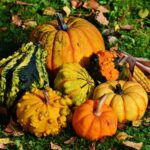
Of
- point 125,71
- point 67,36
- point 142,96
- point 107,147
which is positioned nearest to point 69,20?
point 67,36

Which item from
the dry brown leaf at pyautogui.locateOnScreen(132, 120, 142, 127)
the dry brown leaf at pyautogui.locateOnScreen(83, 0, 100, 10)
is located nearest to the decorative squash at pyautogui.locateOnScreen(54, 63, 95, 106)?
the dry brown leaf at pyautogui.locateOnScreen(132, 120, 142, 127)

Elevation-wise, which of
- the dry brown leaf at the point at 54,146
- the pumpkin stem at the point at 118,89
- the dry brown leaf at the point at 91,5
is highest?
the dry brown leaf at the point at 91,5

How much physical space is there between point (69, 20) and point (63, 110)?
1550mm

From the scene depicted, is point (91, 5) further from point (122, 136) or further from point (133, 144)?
point (133, 144)

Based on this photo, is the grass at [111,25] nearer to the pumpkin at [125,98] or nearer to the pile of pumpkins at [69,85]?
the pumpkin at [125,98]

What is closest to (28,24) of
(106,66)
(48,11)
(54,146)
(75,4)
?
(48,11)

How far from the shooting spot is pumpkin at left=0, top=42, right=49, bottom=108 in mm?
6129

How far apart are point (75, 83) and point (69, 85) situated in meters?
0.07

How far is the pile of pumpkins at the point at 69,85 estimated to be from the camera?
5.81 m

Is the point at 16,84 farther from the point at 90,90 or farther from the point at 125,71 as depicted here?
the point at 125,71

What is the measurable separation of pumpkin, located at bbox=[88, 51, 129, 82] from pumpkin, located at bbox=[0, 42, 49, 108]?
22.3 inches

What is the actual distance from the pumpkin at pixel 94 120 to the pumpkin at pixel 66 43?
0.91 metres

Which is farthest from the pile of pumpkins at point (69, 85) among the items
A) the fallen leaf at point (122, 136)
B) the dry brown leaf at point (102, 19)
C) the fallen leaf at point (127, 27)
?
the fallen leaf at point (127, 27)

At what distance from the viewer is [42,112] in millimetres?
5758
